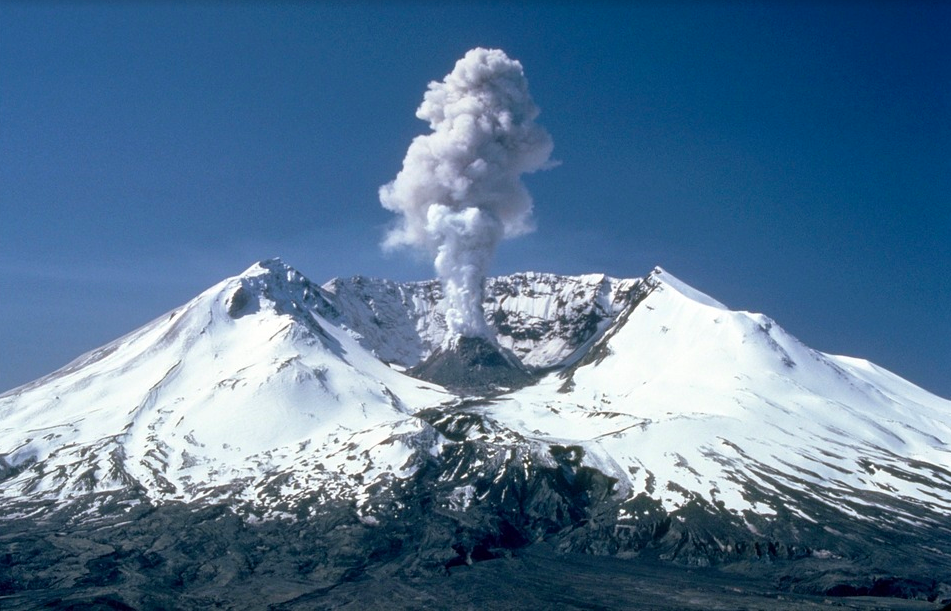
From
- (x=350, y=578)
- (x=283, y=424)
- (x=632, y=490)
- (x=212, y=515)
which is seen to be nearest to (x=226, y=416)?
(x=283, y=424)

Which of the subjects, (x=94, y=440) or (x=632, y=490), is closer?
(x=632, y=490)

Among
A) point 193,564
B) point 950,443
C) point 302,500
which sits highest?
point 950,443

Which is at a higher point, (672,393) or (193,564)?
(672,393)

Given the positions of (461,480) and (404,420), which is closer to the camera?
(461,480)

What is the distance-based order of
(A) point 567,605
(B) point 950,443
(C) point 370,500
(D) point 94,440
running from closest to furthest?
(A) point 567,605 < (C) point 370,500 < (D) point 94,440 < (B) point 950,443

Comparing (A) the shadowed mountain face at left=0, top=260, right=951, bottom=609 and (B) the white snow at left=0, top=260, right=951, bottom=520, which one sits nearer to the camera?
(A) the shadowed mountain face at left=0, top=260, right=951, bottom=609

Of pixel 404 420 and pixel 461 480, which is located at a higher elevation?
pixel 404 420

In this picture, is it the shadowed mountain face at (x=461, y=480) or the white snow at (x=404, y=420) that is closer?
the shadowed mountain face at (x=461, y=480)

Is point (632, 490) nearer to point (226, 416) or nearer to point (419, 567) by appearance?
point (419, 567)
